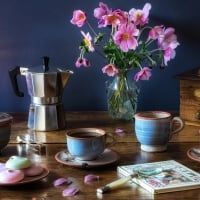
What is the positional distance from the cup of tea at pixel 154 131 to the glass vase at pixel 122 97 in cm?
34

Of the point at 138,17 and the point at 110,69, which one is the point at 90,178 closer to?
the point at 110,69

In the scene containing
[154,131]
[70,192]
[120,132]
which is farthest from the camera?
[120,132]

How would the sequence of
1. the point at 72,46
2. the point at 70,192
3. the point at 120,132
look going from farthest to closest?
the point at 72,46 < the point at 120,132 < the point at 70,192

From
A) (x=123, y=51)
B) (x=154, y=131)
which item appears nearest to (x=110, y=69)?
(x=123, y=51)

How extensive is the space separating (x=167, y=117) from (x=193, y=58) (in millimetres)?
617

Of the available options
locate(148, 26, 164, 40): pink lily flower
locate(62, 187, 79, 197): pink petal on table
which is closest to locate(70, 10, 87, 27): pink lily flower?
locate(148, 26, 164, 40): pink lily flower

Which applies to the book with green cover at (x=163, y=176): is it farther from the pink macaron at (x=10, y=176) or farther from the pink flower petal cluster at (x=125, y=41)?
the pink flower petal cluster at (x=125, y=41)

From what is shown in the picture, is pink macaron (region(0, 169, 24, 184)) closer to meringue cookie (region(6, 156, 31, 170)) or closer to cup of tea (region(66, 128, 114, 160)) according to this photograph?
meringue cookie (region(6, 156, 31, 170))

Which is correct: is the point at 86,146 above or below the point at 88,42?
below

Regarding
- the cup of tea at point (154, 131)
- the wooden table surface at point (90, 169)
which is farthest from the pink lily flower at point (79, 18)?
the cup of tea at point (154, 131)

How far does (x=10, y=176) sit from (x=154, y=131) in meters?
0.43

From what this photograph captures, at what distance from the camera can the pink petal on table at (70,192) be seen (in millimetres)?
1016

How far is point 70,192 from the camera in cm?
102

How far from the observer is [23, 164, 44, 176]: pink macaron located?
1098 mm
